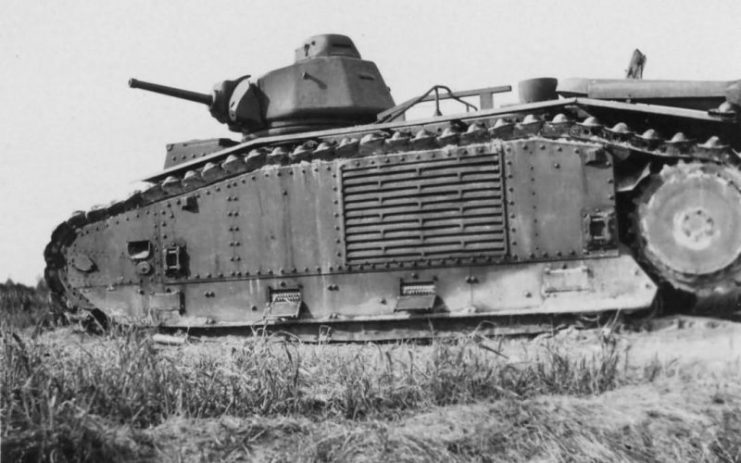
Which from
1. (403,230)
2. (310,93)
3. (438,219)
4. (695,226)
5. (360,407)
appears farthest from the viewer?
(310,93)

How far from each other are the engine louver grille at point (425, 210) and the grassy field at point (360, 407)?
72.3 inches

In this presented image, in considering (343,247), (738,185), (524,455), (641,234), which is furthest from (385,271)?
(524,455)

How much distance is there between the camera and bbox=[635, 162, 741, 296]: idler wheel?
25.9 feet

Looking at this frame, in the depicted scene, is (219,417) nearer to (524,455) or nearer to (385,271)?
(524,455)

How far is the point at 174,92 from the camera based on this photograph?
36.6 feet

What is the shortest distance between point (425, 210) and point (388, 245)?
510mm

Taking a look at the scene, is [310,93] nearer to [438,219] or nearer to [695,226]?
[438,219]

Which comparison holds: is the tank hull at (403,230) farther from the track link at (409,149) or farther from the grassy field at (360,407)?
the grassy field at (360,407)

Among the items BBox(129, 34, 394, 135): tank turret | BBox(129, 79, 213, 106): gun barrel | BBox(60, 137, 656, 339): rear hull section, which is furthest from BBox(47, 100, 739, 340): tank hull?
BBox(129, 79, 213, 106): gun barrel

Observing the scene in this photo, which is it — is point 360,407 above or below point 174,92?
below

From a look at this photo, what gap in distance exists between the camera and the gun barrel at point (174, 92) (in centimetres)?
1089

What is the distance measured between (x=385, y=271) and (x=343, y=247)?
493 millimetres

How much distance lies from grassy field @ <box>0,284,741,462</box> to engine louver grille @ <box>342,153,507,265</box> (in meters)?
1.84

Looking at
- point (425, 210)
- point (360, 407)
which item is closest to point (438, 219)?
point (425, 210)
